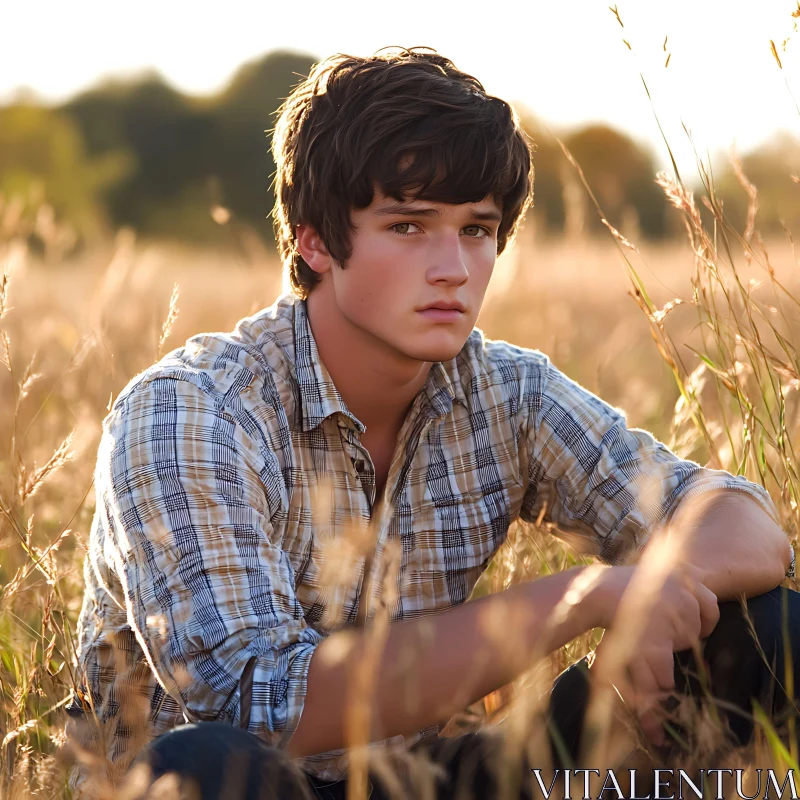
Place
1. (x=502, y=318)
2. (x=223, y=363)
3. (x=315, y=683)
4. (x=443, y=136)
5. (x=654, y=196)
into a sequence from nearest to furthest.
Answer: (x=315, y=683), (x=223, y=363), (x=443, y=136), (x=502, y=318), (x=654, y=196)

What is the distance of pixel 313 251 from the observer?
2361 millimetres

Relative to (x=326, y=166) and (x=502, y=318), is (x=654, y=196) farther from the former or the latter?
(x=326, y=166)

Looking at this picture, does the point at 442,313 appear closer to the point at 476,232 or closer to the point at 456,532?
the point at 476,232

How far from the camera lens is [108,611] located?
6.78 ft

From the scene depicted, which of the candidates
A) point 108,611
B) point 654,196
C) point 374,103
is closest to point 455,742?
point 108,611

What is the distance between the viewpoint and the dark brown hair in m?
2.17

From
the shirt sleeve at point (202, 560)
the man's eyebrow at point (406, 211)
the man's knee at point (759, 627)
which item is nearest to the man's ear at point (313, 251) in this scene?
the man's eyebrow at point (406, 211)

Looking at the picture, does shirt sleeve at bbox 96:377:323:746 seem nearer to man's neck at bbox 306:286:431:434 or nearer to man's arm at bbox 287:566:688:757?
man's arm at bbox 287:566:688:757

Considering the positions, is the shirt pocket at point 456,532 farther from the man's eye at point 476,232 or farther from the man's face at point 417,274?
the man's eye at point 476,232

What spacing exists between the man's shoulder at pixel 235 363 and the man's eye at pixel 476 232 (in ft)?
1.39

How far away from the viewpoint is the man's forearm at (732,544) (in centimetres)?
189

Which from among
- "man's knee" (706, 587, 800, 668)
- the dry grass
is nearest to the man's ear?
the dry grass

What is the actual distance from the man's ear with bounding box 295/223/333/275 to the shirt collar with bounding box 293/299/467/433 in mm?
89

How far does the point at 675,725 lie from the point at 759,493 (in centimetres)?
57
